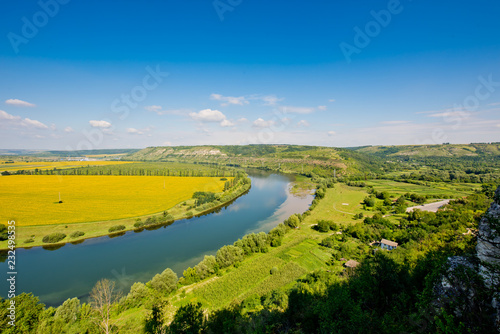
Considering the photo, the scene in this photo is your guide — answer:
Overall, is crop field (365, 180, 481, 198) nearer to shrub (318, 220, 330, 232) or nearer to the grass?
shrub (318, 220, 330, 232)

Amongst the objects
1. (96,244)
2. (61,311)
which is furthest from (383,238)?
(96,244)

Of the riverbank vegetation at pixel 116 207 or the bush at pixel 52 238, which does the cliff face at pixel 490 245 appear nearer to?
the riverbank vegetation at pixel 116 207

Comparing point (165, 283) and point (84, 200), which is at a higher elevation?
point (84, 200)

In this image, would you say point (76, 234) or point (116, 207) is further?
point (116, 207)

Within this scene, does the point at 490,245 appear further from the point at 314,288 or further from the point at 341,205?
the point at 341,205

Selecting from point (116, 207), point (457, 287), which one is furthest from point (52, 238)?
point (457, 287)
